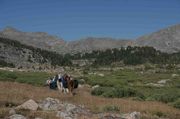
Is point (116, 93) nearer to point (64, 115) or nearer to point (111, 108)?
point (111, 108)

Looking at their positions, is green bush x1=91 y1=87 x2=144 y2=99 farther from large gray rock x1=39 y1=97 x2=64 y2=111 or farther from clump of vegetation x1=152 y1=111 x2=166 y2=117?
large gray rock x1=39 y1=97 x2=64 y2=111

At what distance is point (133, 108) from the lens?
29.1m

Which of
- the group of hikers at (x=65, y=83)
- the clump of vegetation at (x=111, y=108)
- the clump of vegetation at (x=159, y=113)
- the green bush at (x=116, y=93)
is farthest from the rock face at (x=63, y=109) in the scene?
the green bush at (x=116, y=93)

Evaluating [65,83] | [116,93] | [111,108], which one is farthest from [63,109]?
[116,93]

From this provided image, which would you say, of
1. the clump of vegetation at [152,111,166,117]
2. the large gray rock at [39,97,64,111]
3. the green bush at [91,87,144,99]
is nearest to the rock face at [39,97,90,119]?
the large gray rock at [39,97,64,111]

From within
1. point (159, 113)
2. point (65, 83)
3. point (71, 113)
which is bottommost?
point (159, 113)

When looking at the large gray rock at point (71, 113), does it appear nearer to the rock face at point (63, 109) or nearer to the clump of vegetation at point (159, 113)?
the rock face at point (63, 109)

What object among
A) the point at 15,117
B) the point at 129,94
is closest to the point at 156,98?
the point at 129,94

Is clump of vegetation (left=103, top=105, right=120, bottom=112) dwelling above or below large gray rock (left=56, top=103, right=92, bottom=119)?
below

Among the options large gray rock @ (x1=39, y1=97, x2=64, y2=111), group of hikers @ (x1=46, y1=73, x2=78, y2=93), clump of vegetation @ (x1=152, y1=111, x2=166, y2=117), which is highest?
group of hikers @ (x1=46, y1=73, x2=78, y2=93)

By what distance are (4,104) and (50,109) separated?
2.88 metres

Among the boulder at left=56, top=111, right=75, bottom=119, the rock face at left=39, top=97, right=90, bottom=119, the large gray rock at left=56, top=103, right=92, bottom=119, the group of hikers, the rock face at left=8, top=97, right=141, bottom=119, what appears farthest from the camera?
the group of hikers

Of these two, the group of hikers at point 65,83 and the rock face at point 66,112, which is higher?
the group of hikers at point 65,83

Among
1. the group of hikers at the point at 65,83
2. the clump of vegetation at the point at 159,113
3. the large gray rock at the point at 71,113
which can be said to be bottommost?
the clump of vegetation at the point at 159,113
